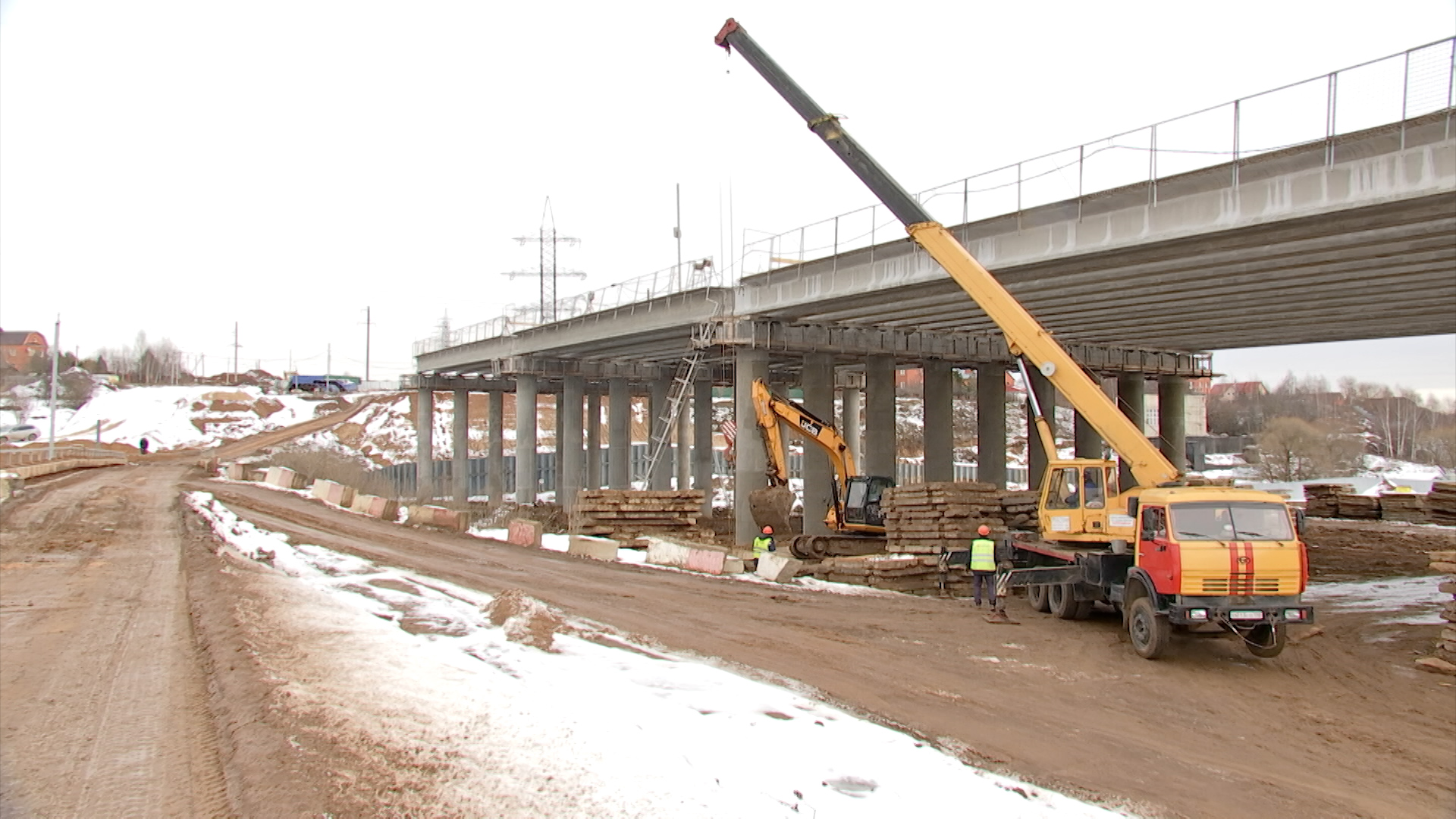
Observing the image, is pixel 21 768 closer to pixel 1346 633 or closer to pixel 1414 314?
pixel 1346 633

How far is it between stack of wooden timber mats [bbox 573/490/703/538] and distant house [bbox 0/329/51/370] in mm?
117889

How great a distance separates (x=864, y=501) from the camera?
21828 mm

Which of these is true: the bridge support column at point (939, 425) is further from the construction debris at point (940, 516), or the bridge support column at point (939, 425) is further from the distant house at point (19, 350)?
the distant house at point (19, 350)

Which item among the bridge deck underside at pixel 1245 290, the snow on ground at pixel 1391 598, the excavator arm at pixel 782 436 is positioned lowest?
the snow on ground at pixel 1391 598

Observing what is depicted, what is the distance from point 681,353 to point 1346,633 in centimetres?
2661

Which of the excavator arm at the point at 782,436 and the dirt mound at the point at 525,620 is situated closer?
the dirt mound at the point at 525,620

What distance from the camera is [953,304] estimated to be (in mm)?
22688

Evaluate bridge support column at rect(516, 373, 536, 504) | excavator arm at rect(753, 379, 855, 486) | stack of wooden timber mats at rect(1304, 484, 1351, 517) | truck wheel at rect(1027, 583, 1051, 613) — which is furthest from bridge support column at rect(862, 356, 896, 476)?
bridge support column at rect(516, 373, 536, 504)

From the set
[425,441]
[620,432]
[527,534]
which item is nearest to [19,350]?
[425,441]

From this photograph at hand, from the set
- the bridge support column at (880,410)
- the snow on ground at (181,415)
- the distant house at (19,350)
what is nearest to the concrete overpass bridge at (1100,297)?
the bridge support column at (880,410)

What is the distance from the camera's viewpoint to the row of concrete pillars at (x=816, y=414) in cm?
2666

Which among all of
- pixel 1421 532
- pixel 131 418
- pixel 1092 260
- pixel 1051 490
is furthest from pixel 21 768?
pixel 131 418

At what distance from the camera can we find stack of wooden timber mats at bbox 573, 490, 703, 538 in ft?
79.0

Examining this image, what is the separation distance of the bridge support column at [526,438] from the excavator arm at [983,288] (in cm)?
2636
